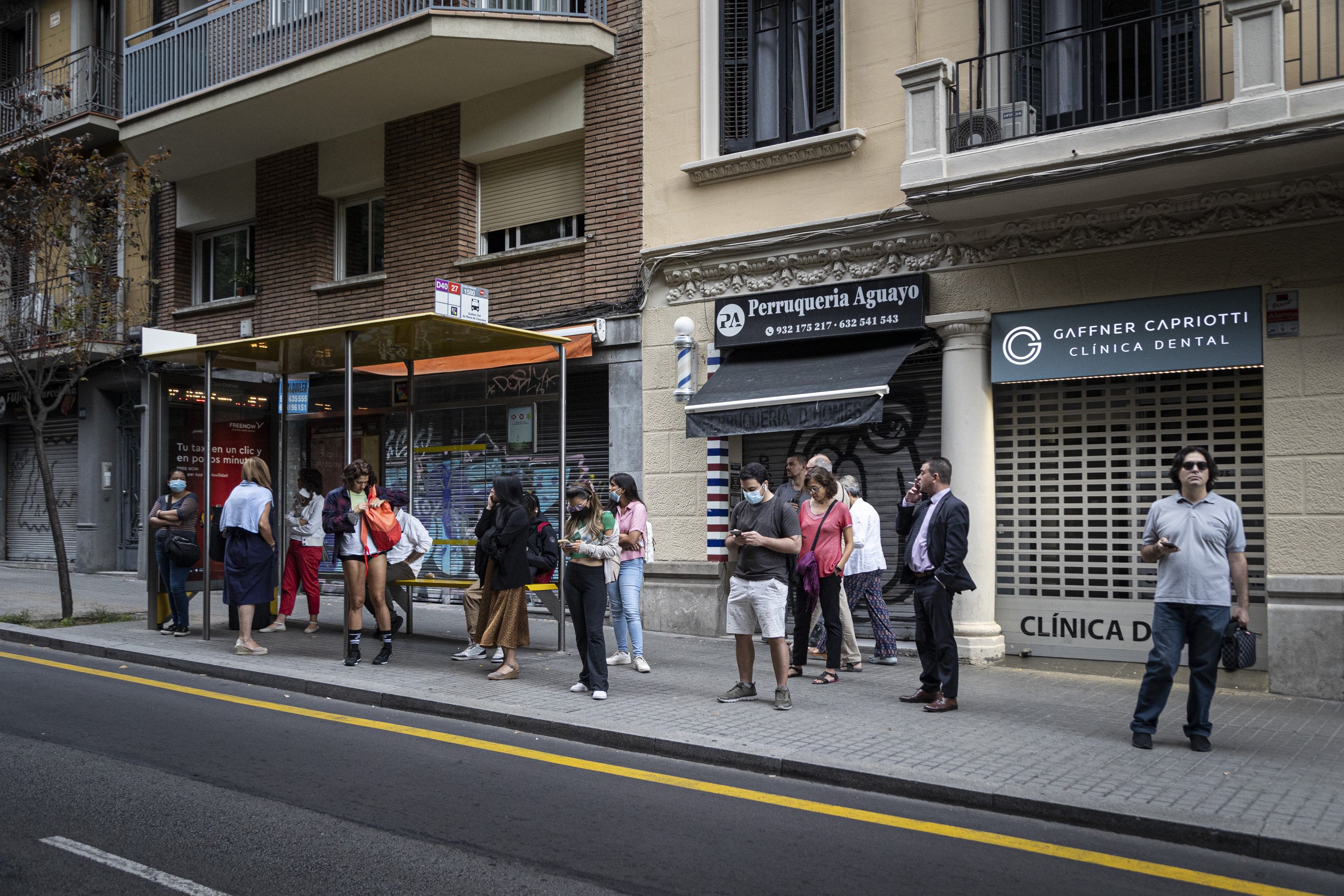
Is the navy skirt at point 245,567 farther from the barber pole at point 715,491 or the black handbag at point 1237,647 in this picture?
the black handbag at point 1237,647

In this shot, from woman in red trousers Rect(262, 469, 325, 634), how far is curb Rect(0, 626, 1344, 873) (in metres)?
2.70

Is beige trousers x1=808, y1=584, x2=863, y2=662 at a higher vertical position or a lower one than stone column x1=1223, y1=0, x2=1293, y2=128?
lower

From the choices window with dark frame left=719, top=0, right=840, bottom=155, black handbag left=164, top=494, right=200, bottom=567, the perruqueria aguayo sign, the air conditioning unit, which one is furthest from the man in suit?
black handbag left=164, top=494, right=200, bottom=567

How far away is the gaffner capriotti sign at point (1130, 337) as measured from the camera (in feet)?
29.0

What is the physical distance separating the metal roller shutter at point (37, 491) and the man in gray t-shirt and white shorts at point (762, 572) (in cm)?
1610

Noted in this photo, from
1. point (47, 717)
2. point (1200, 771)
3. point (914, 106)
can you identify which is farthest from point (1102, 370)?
point (47, 717)

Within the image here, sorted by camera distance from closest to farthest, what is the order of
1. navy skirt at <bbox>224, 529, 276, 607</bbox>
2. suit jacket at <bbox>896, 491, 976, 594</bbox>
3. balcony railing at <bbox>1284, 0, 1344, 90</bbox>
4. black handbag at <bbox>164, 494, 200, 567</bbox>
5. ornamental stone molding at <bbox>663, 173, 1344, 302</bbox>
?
suit jacket at <bbox>896, 491, 976, 594</bbox>, balcony railing at <bbox>1284, 0, 1344, 90</bbox>, ornamental stone molding at <bbox>663, 173, 1344, 302</bbox>, navy skirt at <bbox>224, 529, 276, 607</bbox>, black handbag at <bbox>164, 494, 200, 567</bbox>

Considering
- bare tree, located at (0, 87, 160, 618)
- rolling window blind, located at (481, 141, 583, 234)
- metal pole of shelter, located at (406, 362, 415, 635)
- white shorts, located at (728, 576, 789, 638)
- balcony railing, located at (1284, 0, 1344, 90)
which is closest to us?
white shorts, located at (728, 576, 789, 638)

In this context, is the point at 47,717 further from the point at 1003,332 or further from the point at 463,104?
the point at 463,104

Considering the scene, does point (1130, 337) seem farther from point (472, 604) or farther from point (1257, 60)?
point (472, 604)

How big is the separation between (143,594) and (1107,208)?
13705 mm

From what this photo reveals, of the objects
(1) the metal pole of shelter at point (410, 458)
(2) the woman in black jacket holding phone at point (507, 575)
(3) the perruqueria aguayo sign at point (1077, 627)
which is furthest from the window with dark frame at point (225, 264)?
(3) the perruqueria aguayo sign at point (1077, 627)

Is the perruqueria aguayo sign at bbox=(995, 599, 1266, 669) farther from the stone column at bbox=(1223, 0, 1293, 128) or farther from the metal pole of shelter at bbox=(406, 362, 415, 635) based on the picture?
the metal pole of shelter at bbox=(406, 362, 415, 635)

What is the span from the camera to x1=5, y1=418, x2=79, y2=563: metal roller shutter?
20.0 m
